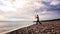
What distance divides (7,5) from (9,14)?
23 cm

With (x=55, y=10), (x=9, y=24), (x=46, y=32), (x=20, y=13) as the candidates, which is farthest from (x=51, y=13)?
(x=9, y=24)

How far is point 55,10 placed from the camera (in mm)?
4344

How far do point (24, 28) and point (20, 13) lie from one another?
1.26 feet

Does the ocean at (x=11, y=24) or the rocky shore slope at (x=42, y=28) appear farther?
the ocean at (x=11, y=24)

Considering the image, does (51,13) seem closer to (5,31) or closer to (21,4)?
(21,4)

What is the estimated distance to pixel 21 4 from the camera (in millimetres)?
4434

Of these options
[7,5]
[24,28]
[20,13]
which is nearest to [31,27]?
[24,28]

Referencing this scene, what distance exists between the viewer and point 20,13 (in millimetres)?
4414

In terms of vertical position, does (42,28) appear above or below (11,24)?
below

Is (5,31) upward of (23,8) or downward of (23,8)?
downward

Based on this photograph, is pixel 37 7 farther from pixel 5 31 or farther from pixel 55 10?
pixel 5 31

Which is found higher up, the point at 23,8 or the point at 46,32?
the point at 23,8

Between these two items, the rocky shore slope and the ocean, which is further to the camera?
the ocean

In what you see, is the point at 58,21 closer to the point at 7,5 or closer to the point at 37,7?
the point at 37,7
